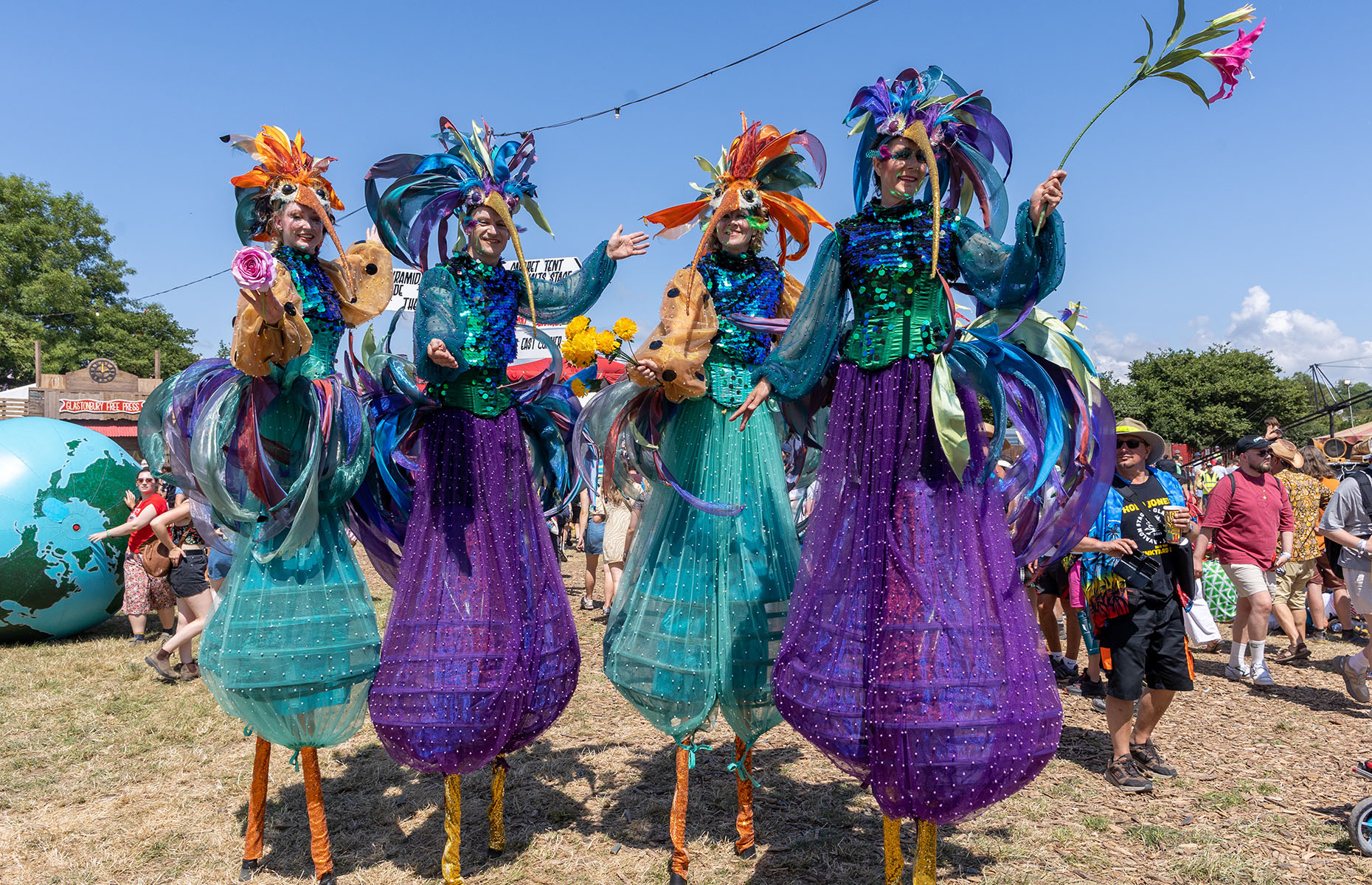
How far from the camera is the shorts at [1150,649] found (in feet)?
14.4

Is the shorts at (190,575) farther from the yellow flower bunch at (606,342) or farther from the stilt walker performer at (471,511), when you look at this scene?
the yellow flower bunch at (606,342)

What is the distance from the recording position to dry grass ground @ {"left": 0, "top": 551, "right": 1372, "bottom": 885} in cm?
350

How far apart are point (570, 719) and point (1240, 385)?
122ft

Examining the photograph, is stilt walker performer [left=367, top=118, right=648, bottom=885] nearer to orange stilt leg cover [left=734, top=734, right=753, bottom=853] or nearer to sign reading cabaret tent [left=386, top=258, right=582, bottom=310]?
sign reading cabaret tent [left=386, top=258, right=582, bottom=310]

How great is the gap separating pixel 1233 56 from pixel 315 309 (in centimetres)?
322

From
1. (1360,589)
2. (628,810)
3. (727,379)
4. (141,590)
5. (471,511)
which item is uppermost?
(727,379)

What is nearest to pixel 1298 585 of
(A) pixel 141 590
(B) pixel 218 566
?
(B) pixel 218 566

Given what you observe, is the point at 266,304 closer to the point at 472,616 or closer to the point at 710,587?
the point at 472,616

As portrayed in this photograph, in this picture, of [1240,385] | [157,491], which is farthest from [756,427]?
[1240,385]

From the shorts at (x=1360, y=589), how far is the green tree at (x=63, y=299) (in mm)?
35998

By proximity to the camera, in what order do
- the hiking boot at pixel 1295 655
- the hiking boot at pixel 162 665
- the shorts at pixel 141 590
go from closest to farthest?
the hiking boot at pixel 162 665 → the hiking boot at pixel 1295 655 → the shorts at pixel 141 590

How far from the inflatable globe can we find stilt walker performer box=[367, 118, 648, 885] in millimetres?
5732

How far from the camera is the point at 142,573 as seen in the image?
25.1 feet

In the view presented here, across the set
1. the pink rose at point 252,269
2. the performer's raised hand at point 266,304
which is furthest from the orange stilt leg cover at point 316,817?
the pink rose at point 252,269
